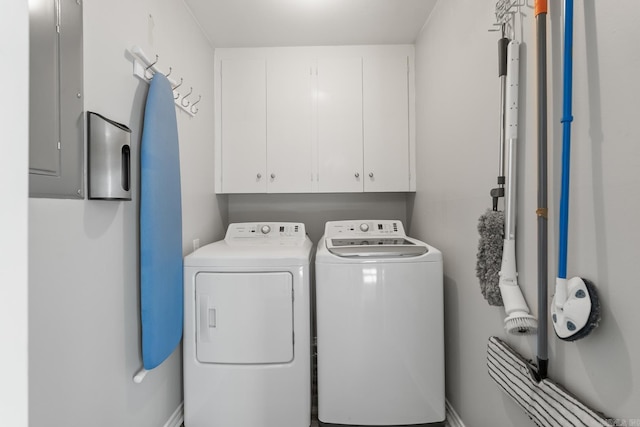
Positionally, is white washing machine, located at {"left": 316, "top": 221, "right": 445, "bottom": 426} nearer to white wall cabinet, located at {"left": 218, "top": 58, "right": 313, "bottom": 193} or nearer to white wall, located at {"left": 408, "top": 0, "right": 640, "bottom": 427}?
white wall, located at {"left": 408, "top": 0, "right": 640, "bottom": 427}

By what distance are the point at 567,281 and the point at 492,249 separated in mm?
328

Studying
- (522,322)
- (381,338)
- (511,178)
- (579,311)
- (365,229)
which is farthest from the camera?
(365,229)

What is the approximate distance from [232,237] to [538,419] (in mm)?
1862

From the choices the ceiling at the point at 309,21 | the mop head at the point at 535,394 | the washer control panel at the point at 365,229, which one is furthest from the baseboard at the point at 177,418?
the ceiling at the point at 309,21

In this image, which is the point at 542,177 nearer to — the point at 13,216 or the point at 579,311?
the point at 579,311

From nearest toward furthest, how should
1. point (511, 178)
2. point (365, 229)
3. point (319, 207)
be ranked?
1. point (511, 178)
2. point (365, 229)
3. point (319, 207)

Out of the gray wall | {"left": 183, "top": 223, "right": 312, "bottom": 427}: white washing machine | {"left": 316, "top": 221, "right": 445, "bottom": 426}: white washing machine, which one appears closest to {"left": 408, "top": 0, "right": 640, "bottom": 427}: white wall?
{"left": 316, "top": 221, "right": 445, "bottom": 426}: white washing machine

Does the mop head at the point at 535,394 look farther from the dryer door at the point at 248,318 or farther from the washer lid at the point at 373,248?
the dryer door at the point at 248,318

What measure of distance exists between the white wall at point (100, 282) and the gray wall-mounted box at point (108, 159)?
6 cm

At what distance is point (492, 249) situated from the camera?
117cm

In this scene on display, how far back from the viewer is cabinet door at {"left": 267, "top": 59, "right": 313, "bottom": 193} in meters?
2.32

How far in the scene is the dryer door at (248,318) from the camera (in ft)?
5.28

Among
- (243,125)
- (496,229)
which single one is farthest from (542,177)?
(243,125)

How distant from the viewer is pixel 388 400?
1601 mm
